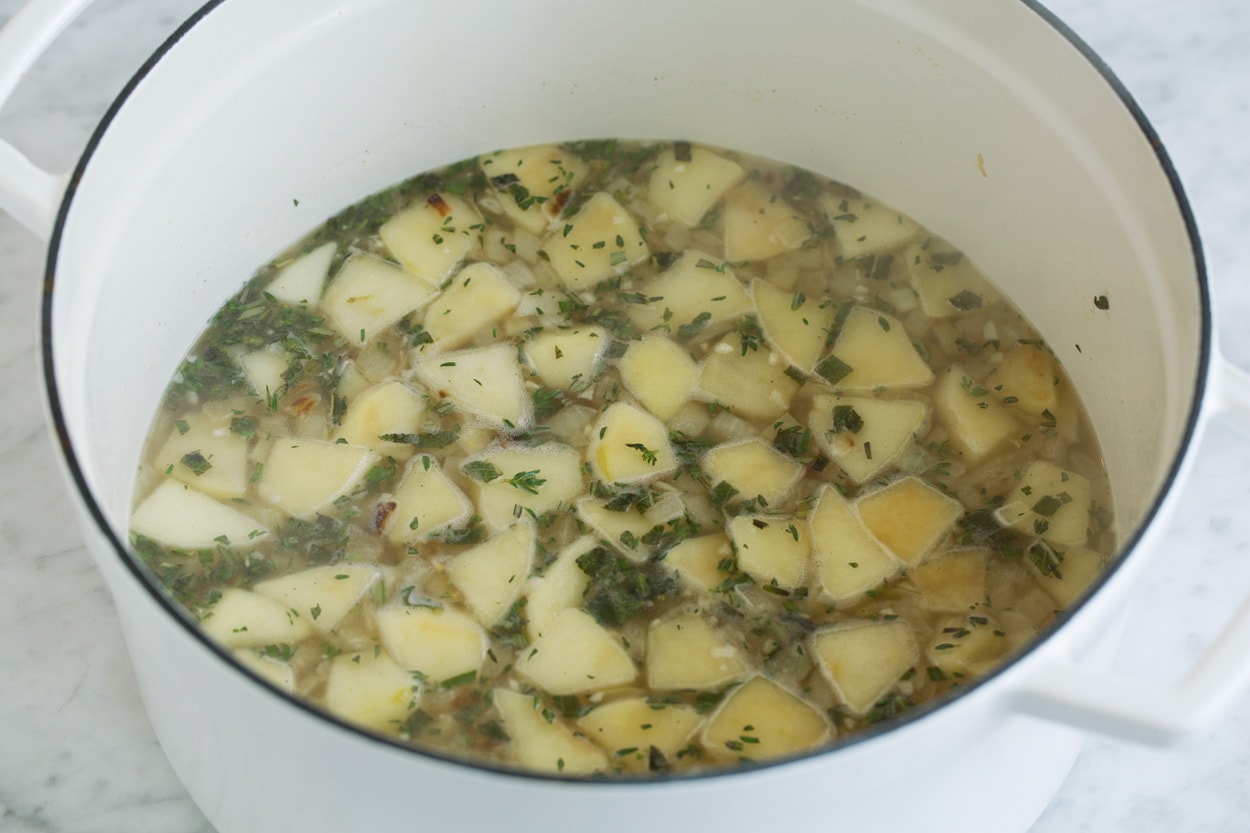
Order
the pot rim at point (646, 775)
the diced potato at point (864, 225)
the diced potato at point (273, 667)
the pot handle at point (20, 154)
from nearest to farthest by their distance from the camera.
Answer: the pot rim at point (646, 775) → the pot handle at point (20, 154) → the diced potato at point (273, 667) → the diced potato at point (864, 225)

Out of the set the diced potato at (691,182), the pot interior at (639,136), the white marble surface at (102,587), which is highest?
the pot interior at (639,136)

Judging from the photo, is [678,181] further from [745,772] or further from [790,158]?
[745,772]

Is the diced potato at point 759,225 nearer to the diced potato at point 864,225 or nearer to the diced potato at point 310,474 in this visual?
the diced potato at point 864,225

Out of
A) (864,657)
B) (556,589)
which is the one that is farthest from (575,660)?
(864,657)

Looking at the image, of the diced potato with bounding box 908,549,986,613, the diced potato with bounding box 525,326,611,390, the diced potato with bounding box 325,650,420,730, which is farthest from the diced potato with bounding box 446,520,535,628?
the diced potato with bounding box 908,549,986,613

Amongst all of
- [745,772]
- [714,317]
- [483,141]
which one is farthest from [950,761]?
[483,141]

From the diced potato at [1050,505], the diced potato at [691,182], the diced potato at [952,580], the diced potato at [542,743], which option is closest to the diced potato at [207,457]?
the diced potato at [542,743]

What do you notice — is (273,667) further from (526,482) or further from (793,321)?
(793,321)

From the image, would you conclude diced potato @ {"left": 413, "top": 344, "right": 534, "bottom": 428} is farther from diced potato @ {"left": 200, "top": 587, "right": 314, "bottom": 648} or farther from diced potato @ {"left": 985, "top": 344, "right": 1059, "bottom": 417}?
diced potato @ {"left": 985, "top": 344, "right": 1059, "bottom": 417}
